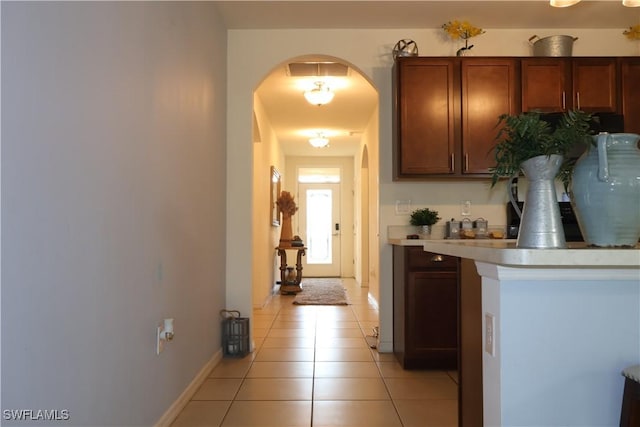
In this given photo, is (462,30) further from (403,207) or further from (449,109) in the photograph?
(403,207)

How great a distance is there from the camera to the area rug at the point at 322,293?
5924 millimetres

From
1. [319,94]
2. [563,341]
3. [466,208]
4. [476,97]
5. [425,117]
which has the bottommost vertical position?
[563,341]

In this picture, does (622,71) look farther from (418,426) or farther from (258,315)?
(258,315)

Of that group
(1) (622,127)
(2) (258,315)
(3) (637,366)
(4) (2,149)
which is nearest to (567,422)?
(3) (637,366)

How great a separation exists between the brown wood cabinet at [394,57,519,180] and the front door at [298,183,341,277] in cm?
593

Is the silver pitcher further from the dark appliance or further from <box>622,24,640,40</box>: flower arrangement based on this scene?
<box>622,24,640,40</box>: flower arrangement

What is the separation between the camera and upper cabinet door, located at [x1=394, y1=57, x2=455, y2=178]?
10.8ft

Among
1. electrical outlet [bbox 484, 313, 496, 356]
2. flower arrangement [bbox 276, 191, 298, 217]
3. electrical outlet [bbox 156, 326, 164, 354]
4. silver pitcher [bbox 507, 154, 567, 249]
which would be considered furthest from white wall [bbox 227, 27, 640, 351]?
flower arrangement [bbox 276, 191, 298, 217]

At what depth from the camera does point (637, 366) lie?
41.5 inches

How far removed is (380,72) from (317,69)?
0.92m

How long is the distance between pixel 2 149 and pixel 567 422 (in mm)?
1484

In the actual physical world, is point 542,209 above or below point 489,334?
above

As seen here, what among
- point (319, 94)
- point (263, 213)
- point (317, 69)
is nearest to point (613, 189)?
point (317, 69)

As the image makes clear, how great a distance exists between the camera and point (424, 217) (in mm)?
3451
